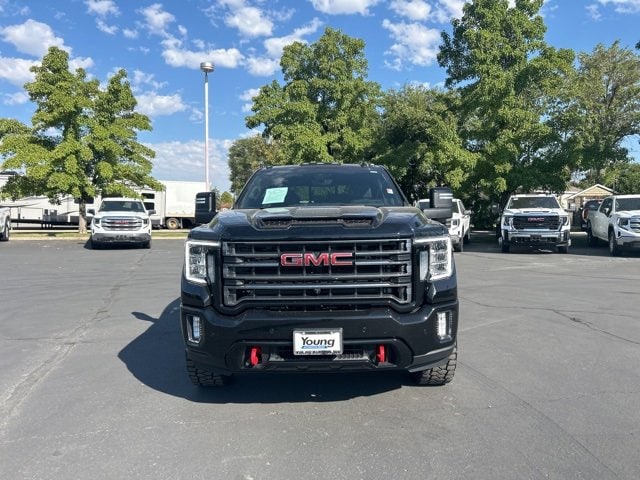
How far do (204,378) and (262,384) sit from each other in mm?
547

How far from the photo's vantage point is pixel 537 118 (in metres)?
22.5

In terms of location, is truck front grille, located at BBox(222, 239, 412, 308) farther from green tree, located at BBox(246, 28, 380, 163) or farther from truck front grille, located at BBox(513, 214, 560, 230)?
green tree, located at BBox(246, 28, 380, 163)

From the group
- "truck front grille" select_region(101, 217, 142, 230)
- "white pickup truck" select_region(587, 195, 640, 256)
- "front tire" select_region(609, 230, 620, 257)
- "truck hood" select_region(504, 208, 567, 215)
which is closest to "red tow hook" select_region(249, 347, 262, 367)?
"truck hood" select_region(504, 208, 567, 215)

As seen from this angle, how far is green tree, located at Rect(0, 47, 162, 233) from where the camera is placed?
25.2 meters

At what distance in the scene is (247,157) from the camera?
62.6 meters

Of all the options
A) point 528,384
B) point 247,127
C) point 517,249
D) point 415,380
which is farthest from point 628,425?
point 247,127

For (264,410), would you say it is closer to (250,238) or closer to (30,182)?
(250,238)

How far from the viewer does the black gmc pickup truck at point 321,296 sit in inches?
153

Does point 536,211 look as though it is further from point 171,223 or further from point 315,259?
point 171,223

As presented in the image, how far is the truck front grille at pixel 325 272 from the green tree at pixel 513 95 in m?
19.3

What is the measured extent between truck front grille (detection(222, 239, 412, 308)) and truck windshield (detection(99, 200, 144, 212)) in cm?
1812

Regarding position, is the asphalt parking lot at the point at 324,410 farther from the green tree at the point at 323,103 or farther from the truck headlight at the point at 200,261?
the green tree at the point at 323,103

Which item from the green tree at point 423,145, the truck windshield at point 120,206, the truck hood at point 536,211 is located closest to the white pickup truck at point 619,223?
the truck hood at point 536,211

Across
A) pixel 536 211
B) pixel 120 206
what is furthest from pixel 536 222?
pixel 120 206
